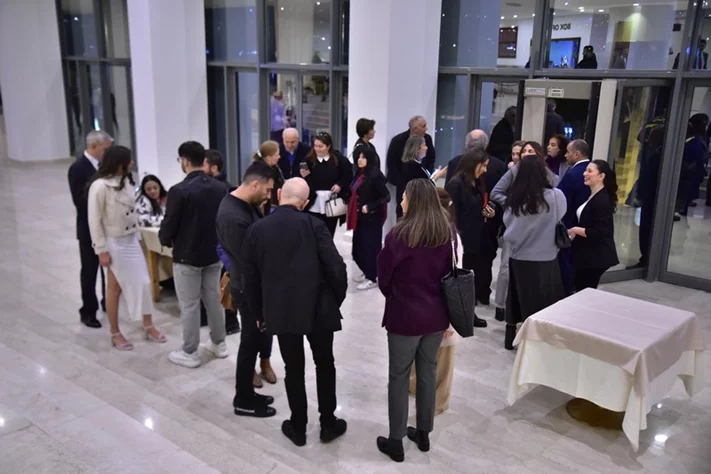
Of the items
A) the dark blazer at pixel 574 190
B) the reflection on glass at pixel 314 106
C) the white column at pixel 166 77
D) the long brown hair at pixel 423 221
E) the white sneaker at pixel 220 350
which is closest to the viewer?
the long brown hair at pixel 423 221

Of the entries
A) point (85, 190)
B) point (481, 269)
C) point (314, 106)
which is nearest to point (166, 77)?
point (314, 106)

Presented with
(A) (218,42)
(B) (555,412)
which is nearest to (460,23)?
(A) (218,42)

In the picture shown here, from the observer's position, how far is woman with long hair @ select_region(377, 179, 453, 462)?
3088mm

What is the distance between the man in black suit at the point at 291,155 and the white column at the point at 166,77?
4070 millimetres

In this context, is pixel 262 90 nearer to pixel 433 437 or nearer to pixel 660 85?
pixel 660 85

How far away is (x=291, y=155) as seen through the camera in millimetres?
6512

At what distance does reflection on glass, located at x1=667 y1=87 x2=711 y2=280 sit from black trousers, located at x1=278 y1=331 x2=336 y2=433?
4.72 m

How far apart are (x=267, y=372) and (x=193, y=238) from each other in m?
1.03

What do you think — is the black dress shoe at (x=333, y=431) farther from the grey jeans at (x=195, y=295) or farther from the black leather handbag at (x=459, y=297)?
the grey jeans at (x=195, y=295)

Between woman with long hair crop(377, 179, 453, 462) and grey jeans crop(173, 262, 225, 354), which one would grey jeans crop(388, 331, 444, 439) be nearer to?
woman with long hair crop(377, 179, 453, 462)

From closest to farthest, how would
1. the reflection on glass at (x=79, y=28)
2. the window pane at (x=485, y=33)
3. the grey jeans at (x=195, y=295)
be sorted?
the grey jeans at (x=195, y=295) < the window pane at (x=485, y=33) < the reflection on glass at (x=79, y=28)

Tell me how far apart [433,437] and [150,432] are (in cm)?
160

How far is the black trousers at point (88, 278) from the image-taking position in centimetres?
504

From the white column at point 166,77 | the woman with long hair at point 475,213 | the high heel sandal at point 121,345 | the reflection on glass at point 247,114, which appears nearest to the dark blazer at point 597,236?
the woman with long hair at point 475,213
